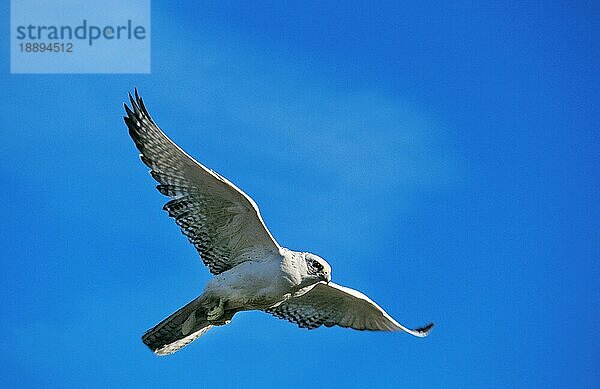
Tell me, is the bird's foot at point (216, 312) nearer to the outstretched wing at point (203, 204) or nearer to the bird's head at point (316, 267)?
the outstretched wing at point (203, 204)

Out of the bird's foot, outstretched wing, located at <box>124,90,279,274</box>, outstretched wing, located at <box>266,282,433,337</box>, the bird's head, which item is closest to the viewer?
outstretched wing, located at <box>124,90,279,274</box>

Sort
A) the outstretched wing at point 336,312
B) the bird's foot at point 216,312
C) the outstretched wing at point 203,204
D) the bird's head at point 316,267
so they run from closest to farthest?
the outstretched wing at point 203,204, the bird's head at point 316,267, the bird's foot at point 216,312, the outstretched wing at point 336,312

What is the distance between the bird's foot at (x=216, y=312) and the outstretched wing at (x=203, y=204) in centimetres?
38

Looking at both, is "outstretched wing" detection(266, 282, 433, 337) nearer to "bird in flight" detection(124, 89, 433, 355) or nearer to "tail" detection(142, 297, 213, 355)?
"bird in flight" detection(124, 89, 433, 355)

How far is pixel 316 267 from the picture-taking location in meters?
8.74

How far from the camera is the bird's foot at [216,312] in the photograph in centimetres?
893

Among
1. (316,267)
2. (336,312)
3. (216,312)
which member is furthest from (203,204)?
(336,312)

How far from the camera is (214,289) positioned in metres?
8.93

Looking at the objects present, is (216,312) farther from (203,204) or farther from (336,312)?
(336,312)

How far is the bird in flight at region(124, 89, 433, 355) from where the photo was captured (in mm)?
8641

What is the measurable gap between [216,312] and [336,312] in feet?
4.69

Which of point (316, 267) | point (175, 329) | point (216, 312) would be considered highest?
point (316, 267)

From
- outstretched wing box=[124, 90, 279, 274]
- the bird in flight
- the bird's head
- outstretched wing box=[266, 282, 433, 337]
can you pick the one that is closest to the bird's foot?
the bird in flight

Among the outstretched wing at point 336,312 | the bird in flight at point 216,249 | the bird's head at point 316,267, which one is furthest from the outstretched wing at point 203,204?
the outstretched wing at point 336,312
